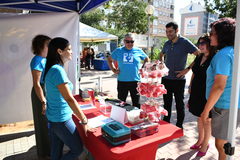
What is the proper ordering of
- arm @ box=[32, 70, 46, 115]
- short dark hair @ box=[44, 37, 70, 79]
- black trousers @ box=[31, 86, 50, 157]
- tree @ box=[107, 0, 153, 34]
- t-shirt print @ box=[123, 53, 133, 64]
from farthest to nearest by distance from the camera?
1. tree @ box=[107, 0, 153, 34]
2. t-shirt print @ box=[123, 53, 133, 64]
3. black trousers @ box=[31, 86, 50, 157]
4. arm @ box=[32, 70, 46, 115]
5. short dark hair @ box=[44, 37, 70, 79]

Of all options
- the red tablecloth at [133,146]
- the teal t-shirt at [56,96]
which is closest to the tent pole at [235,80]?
the red tablecloth at [133,146]

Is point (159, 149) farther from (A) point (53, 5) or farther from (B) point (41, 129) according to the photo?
(A) point (53, 5)

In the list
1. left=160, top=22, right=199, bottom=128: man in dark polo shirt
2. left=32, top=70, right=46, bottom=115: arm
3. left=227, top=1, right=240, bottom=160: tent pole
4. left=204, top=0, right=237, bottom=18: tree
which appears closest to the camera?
left=227, top=1, right=240, bottom=160: tent pole

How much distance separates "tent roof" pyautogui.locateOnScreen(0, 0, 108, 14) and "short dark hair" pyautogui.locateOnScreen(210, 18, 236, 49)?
1.95 meters

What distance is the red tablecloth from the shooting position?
4.70 ft

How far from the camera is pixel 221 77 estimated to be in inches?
64.3

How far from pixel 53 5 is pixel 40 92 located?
6.43 feet

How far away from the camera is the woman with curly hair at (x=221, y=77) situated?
1.63 meters

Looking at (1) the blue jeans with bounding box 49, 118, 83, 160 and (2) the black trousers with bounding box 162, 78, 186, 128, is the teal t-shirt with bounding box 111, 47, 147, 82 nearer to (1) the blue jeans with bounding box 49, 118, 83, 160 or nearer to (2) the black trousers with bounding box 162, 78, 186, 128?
(2) the black trousers with bounding box 162, 78, 186, 128

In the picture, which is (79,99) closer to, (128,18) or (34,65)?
(34,65)

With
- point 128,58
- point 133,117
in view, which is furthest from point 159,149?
point 128,58

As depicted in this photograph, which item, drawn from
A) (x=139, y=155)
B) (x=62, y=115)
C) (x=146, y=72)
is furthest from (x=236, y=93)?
(x=62, y=115)

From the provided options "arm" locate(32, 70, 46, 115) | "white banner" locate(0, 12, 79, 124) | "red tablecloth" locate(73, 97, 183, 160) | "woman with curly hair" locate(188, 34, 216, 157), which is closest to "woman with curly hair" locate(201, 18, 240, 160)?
"red tablecloth" locate(73, 97, 183, 160)

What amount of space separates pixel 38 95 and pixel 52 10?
240 centimetres
